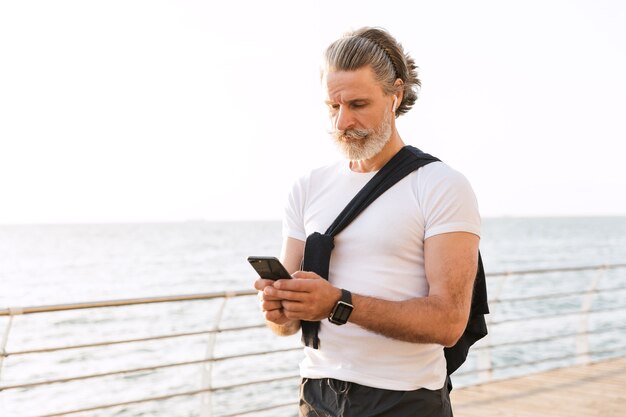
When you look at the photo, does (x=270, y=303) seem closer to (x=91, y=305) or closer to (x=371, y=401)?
(x=371, y=401)

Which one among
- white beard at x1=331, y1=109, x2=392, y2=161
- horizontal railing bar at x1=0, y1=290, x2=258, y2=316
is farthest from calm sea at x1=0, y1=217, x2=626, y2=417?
white beard at x1=331, y1=109, x2=392, y2=161

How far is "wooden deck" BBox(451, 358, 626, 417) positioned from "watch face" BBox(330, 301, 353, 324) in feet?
10.4

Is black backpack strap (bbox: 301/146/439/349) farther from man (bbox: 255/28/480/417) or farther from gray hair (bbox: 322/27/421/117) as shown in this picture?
gray hair (bbox: 322/27/421/117)

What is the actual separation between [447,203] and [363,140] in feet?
0.74

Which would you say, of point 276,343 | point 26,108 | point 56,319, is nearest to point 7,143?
point 26,108

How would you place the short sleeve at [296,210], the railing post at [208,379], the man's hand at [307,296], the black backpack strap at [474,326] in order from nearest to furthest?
1. the man's hand at [307,296]
2. the black backpack strap at [474,326]
3. the short sleeve at [296,210]
4. the railing post at [208,379]

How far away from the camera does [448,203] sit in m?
1.42

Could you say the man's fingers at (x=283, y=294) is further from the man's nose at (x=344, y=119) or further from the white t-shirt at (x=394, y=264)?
the man's nose at (x=344, y=119)

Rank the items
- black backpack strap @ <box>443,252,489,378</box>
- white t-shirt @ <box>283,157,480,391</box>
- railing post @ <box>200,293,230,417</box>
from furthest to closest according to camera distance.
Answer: railing post @ <box>200,293,230,417</box>
black backpack strap @ <box>443,252,489,378</box>
white t-shirt @ <box>283,157,480,391</box>

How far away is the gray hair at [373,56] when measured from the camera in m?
1.51

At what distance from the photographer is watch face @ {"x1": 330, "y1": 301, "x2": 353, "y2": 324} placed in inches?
52.9

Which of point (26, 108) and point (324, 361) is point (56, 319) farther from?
point (26, 108)

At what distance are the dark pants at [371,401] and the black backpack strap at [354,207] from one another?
99mm

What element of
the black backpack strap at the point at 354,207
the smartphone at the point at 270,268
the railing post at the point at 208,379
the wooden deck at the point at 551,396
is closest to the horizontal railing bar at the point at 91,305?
the railing post at the point at 208,379
